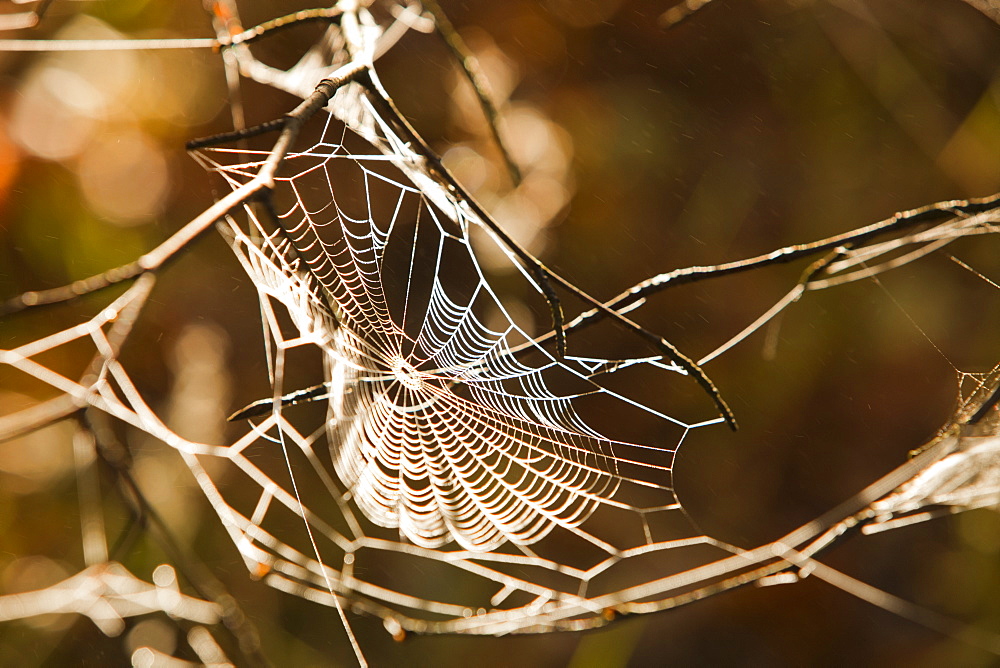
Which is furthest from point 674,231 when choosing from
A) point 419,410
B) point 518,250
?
point 518,250

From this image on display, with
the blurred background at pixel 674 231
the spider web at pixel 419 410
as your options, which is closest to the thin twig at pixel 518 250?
the spider web at pixel 419 410

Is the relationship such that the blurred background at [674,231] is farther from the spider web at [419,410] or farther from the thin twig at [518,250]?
the thin twig at [518,250]

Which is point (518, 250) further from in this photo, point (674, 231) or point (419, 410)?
point (674, 231)

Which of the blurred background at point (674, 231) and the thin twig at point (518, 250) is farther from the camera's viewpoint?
the blurred background at point (674, 231)

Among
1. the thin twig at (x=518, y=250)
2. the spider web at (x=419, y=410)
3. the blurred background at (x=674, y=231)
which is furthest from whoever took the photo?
the blurred background at (x=674, y=231)

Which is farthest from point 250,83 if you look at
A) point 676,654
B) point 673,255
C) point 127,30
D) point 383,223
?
point 676,654

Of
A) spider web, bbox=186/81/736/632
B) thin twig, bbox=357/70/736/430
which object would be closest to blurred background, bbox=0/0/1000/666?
spider web, bbox=186/81/736/632

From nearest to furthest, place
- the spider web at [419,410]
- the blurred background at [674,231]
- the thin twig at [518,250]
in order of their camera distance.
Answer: the thin twig at [518,250]
the spider web at [419,410]
the blurred background at [674,231]

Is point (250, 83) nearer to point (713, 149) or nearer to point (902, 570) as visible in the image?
point (713, 149)
